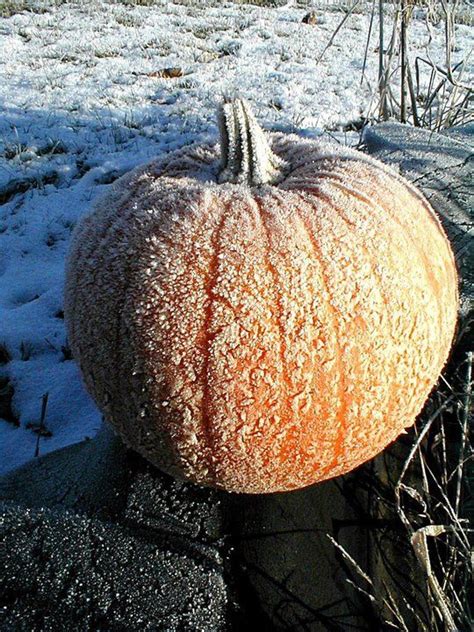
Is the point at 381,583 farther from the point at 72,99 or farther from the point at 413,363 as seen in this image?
the point at 72,99

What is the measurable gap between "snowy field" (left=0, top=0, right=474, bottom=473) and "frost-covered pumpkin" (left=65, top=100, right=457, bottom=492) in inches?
16.9

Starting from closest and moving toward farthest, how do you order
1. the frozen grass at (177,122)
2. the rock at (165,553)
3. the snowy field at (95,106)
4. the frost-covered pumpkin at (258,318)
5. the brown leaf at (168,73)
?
the frost-covered pumpkin at (258,318) → the rock at (165,553) → the frozen grass at (177,122) → the snowy field at (95,106) → the brown leaf at (168,73)

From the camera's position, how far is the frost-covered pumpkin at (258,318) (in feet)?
4.52

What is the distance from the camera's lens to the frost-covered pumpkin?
4.52ft

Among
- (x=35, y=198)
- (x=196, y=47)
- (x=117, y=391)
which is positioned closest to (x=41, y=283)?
(x=35, y=198)

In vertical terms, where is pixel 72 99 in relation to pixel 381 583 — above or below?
above

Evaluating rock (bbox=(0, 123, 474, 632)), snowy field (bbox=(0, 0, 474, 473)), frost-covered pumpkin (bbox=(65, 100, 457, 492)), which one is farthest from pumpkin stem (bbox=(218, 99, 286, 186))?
rock (bbox=(0, 123, 474, 632))

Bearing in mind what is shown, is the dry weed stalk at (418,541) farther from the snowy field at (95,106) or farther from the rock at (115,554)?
the snowy field at (95,106)

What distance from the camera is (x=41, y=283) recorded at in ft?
10.6

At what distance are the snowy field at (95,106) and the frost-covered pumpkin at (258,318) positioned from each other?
1.41ft

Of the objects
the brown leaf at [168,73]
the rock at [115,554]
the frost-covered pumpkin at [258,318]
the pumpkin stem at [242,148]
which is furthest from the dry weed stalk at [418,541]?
the brown leaf at [168,73]

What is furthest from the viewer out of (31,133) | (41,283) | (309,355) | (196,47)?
(196,47)

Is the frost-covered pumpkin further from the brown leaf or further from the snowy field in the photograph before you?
the brown leaf

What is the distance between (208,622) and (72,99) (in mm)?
4790
